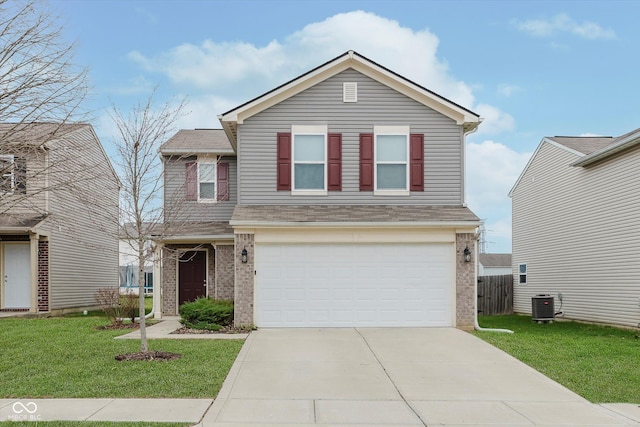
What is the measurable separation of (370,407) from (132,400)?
3.37 meters

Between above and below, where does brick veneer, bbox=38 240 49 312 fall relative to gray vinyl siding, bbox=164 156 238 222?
below

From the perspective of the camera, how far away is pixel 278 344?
12.8 metres

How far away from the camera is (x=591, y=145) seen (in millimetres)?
20516

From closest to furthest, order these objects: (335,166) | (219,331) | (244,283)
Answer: (219,331), (244,283), (335,166)

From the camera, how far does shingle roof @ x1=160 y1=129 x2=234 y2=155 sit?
18484 millimetres

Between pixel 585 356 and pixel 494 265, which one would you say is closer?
pixel 585 356

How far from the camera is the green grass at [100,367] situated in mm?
8641

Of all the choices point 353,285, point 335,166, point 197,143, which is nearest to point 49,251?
point 197,143

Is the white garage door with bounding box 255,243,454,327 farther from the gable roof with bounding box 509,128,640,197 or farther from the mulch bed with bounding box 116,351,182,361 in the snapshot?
the gable roof with bounding box 509,128,640,197

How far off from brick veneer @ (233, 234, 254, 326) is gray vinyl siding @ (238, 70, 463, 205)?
1477 mm

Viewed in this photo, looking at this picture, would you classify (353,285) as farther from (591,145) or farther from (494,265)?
(494,265)

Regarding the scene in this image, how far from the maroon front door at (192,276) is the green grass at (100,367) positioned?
174 inches

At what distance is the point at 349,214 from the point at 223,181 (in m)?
5.21

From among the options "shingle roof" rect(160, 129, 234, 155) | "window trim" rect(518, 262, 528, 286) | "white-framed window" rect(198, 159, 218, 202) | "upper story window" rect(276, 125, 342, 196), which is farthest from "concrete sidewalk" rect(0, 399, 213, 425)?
"window trim" rect(518, 262, 528, 286)
